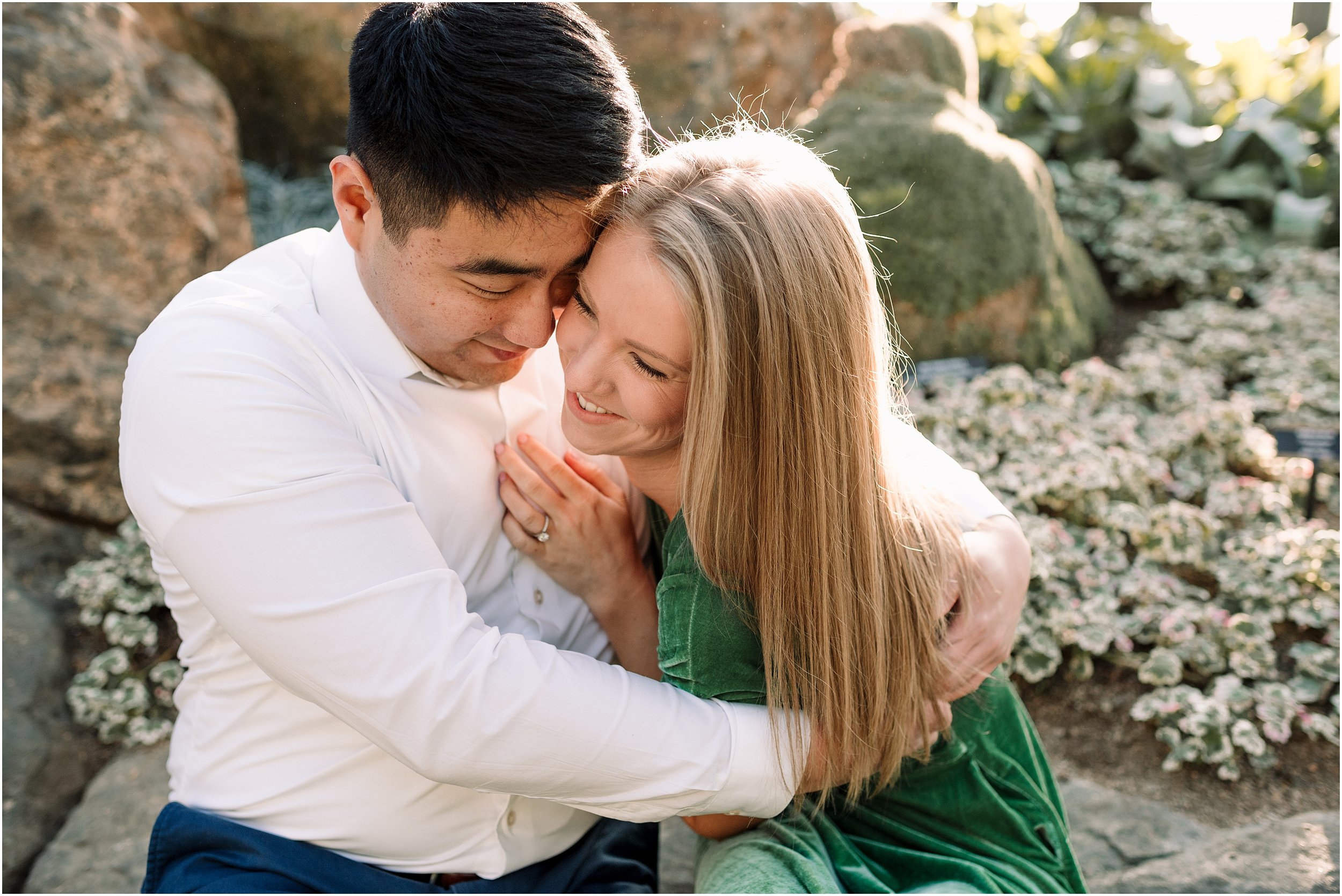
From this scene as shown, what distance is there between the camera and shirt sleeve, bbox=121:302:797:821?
A: 1.51 metres

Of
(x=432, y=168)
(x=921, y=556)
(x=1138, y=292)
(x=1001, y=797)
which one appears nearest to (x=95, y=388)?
(x=432, y=168)

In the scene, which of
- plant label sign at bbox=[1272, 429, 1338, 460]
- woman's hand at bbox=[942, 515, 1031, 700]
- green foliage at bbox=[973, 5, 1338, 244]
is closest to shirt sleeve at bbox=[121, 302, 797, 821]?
woman's hand at bbox=[942, 515, 1031, 700]

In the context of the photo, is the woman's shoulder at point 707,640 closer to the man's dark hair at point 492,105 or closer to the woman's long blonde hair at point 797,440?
the woman's long blonde hair at point 797,440

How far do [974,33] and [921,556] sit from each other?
19.7 feet

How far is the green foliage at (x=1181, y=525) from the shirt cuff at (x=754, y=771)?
1498 mm

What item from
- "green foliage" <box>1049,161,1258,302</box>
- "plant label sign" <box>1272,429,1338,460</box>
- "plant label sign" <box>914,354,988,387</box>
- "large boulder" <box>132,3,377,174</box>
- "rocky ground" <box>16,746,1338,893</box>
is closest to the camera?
"rocky ground" <box>16,746,1338,893</box>

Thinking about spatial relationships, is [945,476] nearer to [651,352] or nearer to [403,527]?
[651,352]

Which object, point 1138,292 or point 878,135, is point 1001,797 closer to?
point 878,135

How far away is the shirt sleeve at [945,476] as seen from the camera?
6.60ft

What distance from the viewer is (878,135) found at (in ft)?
13.8

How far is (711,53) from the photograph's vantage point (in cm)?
545

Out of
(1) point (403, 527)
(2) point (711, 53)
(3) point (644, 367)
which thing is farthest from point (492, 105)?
(2) point (711, 53)

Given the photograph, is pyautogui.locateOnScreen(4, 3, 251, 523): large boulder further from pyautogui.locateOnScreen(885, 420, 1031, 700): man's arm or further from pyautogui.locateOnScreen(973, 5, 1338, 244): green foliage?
pyautogui.locateOnScreen(973, 5, 1338, 244): green foliage

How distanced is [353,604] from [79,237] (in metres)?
2.82
